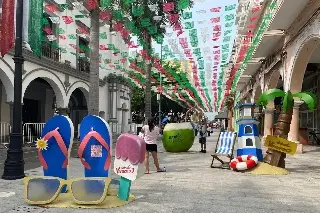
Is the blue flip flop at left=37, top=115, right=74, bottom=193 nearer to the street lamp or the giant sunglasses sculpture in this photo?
the giant sunglasses sculpture

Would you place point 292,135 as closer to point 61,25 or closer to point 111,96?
point 61,25

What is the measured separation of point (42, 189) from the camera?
6.21 meters

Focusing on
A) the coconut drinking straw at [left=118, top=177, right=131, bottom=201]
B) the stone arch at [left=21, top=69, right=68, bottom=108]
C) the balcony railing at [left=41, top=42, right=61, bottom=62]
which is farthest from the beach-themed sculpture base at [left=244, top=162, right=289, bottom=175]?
the balcony railing at [left=41, top=42, right=61, bottom=62]

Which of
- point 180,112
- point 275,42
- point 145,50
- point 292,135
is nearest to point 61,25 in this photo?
point 145,50

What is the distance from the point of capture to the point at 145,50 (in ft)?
65.5

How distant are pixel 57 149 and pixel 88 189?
105 centimetres

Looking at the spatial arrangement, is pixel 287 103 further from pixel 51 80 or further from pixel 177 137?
pixel 51 80

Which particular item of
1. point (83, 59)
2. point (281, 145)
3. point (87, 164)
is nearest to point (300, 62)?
point (281, 145)

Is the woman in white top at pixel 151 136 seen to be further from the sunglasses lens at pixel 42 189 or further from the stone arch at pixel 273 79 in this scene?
the stone arch at pixel 273 79

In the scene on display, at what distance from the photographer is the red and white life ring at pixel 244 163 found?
1012cm

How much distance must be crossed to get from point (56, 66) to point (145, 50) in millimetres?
5534

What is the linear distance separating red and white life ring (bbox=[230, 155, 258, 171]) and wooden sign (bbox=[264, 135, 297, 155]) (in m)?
0.67

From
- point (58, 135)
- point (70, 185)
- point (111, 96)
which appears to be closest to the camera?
point (70, 185)

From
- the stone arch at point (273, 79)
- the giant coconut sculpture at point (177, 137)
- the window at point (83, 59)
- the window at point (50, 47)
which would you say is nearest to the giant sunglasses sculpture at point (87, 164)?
the giant coconut sculpture at point (177, 137)
